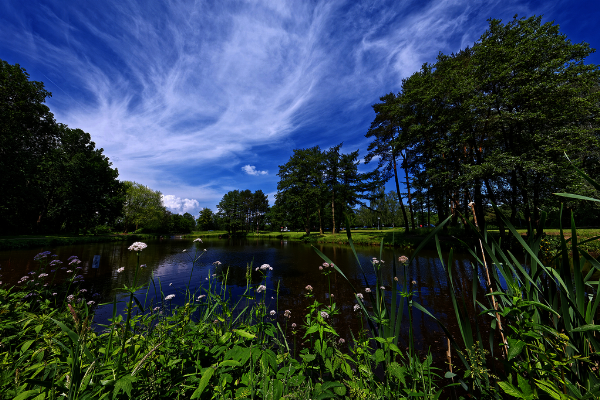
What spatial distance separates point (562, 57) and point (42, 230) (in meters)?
53.0

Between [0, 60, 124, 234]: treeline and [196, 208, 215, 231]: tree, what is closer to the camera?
[0, 60, 124, 234]: treeline

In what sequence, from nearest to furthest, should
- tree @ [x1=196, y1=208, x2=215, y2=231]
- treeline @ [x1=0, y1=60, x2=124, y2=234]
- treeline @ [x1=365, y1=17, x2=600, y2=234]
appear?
treeline @ [x1=365, y1=17, x2=600, y2=234]
treeline @ [x1=0, y1=60, x2=124, y2=234]
tree @ [x1=196, y1=208, x2=215, y2=231]

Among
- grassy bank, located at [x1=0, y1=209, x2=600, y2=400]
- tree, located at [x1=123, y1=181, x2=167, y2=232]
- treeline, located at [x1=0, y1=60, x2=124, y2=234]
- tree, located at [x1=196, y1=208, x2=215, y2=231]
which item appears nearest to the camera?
grassy bank, located at [x1=0, y1=209, x2=600, y2=400]

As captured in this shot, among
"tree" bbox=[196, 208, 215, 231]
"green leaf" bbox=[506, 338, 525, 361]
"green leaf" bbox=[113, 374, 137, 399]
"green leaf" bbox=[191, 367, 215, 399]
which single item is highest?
"tree" bbox=[196, 208, 215, 231]

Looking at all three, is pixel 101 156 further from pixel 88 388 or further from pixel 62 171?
pixel 88 388

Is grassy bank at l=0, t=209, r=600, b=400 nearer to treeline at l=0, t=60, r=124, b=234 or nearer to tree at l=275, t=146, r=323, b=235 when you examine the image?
treeline at l=0, t=60, r=124, b=234

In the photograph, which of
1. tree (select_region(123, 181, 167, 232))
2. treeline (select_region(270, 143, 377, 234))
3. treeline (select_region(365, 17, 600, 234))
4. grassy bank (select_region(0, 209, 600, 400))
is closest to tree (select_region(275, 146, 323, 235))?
treeline (select_region(270, 143, 377, 234))

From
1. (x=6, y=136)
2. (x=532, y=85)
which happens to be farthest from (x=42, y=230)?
(x=532, y=85)

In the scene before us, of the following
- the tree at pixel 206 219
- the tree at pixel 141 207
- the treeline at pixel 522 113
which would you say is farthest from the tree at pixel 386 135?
the tree at pixel 206 219

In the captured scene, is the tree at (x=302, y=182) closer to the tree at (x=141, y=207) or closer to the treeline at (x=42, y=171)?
the treeline at (x=42, y=171)

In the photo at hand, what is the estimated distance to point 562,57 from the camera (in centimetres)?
1138

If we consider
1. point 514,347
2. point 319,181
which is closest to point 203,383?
point 514,347

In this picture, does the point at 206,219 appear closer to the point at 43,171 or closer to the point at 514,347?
the point at 43,171

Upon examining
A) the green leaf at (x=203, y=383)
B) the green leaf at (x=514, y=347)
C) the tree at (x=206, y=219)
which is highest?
the tree at (x=206, y=219)
